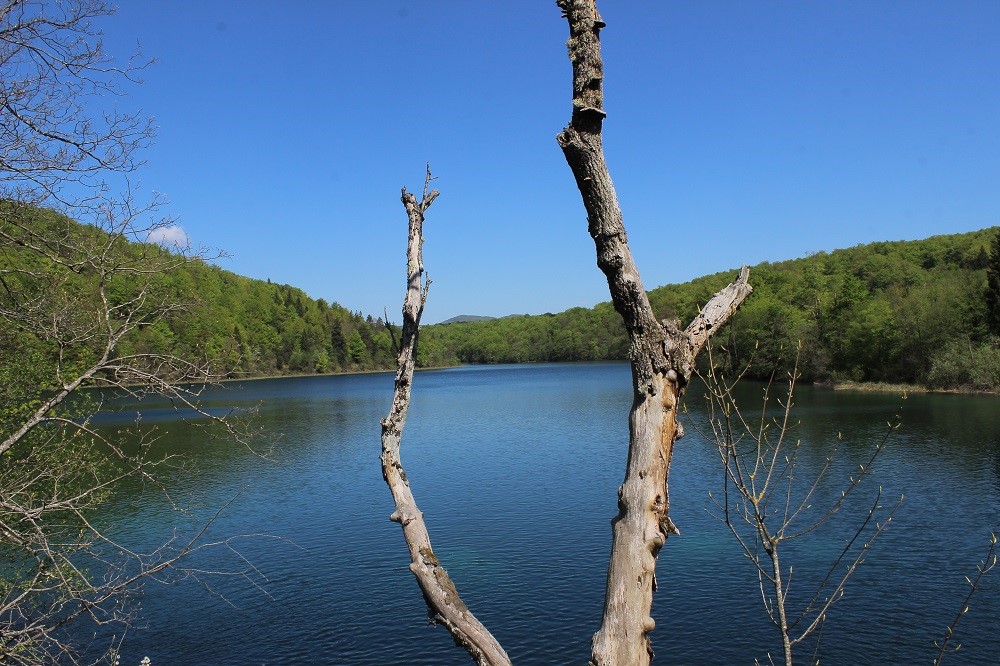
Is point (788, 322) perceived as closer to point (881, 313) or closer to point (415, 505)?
point (881, 313)

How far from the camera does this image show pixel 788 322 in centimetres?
6372

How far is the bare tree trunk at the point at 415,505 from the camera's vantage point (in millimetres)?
3270

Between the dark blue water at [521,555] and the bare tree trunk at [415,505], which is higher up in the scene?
the bare tree trunk at [415,505]

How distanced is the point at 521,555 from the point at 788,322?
→ 54.1 meters

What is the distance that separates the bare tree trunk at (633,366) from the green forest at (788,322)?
0.18m

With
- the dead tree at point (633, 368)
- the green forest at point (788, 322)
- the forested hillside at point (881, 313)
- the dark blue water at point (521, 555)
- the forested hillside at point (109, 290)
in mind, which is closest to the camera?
the dead tree at point (633, 368)

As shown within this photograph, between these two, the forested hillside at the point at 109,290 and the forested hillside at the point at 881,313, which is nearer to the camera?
the forested hillside at the point at 109,290

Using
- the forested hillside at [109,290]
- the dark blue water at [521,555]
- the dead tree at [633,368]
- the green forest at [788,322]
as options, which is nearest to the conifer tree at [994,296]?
the green forest at [788,322]

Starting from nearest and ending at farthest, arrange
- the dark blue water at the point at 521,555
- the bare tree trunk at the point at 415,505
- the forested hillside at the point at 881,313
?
1. the bare tree trunk at the point at 415,505
2. the dark blue water at the point at 521,555
3. the forested hillside at the point at 881,313

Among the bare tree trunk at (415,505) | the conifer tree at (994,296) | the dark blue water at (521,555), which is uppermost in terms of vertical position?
the conifer tree at (994,296)

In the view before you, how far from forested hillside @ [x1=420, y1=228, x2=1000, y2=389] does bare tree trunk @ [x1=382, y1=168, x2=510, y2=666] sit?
22.1 meters

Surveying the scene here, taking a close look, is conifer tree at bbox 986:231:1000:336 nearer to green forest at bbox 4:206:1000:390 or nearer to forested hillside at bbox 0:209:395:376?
green forest at bbox 4:206:1000:390

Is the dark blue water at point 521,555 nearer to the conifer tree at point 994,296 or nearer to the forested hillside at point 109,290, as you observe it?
the forested hillside at point 109,290

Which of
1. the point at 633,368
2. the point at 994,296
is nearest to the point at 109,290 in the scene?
the point at 633,368
